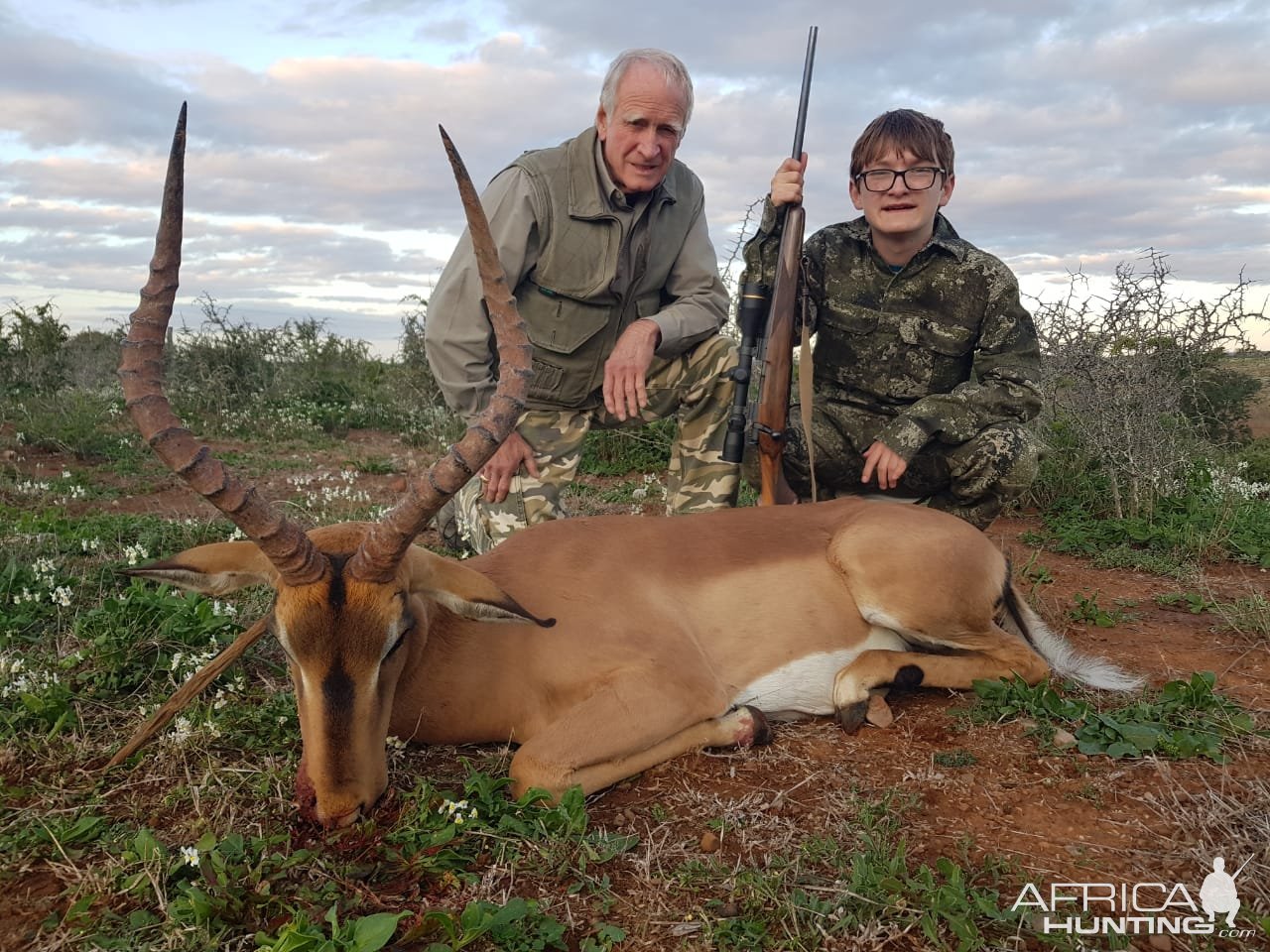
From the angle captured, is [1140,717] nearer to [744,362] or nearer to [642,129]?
[744,362]

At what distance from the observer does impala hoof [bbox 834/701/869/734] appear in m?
4.27

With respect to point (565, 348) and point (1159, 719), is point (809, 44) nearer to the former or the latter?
point (565, 348)

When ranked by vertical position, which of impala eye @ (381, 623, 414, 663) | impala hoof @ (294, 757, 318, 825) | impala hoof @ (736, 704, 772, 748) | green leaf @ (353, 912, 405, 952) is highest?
impala eye @ (381, 623, 414, 663)

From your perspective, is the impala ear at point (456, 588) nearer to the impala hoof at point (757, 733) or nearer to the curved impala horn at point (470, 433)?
the curved impala horn at point (470, 433)

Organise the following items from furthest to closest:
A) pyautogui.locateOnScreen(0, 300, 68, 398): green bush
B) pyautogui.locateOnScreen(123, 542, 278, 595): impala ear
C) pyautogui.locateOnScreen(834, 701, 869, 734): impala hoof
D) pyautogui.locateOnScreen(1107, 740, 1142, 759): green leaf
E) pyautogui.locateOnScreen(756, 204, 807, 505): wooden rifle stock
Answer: pyautogui.locateOnScreen(0, 300, 68, 398): green bush, pyautogui.locateOnScreen(756, 204, 807, 505): wooden rifle stock, pyautogui.locateOnScreen(834, 701, 869, 734): impala hoof, pyautogui.locateOnScreen(1107, 740, 1142, 759): green leaf, pyautogui.locateOnScreen(123, 542, 278, 595): impala ear

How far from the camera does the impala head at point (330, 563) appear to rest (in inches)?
114

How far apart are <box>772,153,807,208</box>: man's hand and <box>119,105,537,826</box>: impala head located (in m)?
3.52

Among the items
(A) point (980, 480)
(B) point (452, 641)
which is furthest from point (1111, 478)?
(B) point (452, 641)

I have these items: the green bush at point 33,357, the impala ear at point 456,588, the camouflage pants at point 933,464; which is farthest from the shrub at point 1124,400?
the green bush at point 33,357

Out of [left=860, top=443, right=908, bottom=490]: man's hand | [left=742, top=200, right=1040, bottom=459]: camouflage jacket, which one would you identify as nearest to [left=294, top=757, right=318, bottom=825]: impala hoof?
[left=860, top=443, right=908, bottom=490]: man's hand

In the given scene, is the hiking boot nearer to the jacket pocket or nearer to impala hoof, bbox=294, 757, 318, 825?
the jacket pocket

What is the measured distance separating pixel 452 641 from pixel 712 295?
144 inches

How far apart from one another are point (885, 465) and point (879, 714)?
77.0 inches

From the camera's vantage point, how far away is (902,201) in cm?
610
